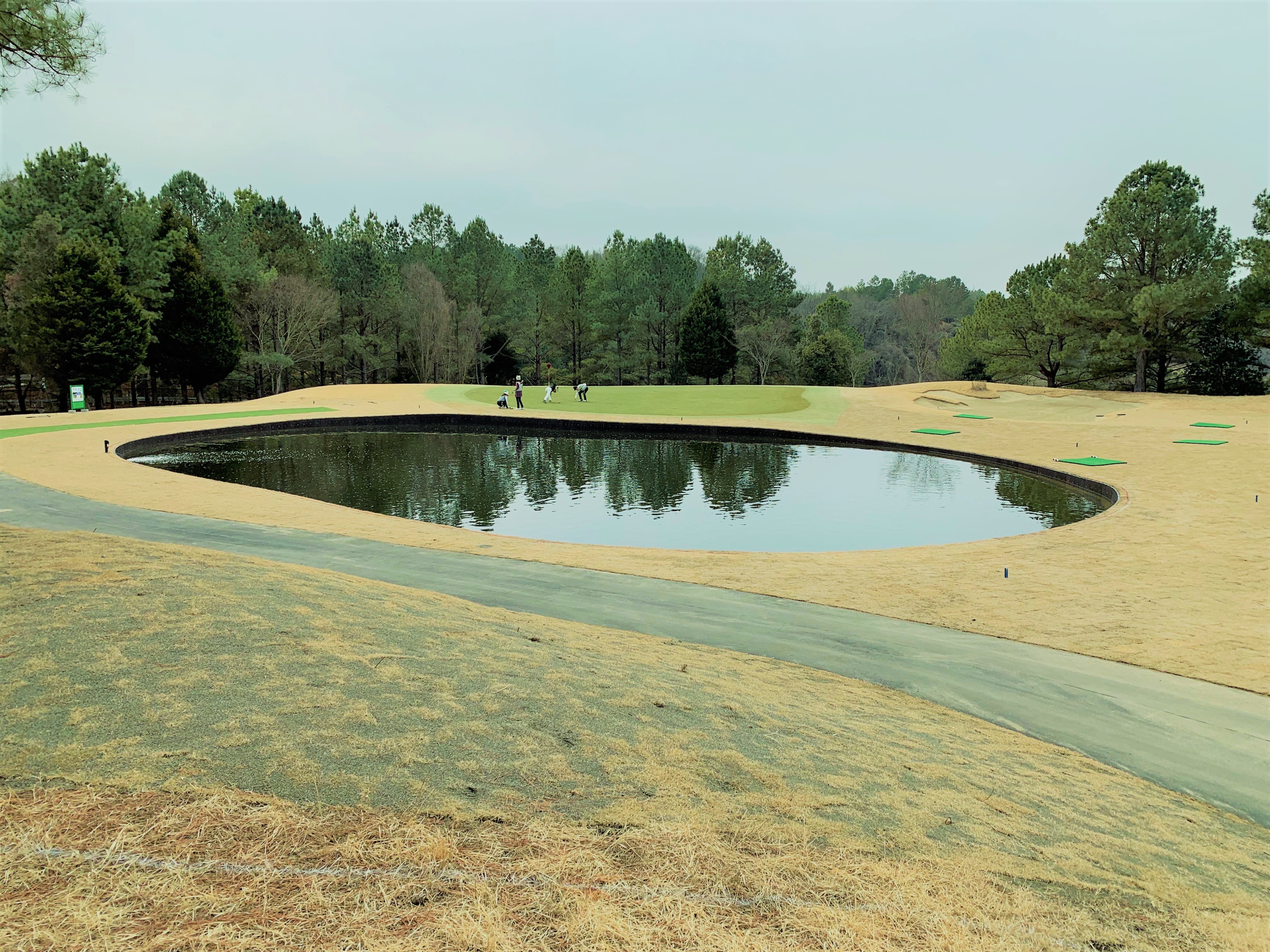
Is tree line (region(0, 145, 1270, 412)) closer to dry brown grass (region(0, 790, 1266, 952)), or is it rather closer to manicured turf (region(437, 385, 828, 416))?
manicured turf (region(437, 385, 828, 416))

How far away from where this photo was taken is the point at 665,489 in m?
17.6

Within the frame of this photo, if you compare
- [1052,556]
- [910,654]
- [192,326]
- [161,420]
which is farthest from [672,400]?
[910,654]

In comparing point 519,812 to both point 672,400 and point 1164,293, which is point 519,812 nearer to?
point 672,400

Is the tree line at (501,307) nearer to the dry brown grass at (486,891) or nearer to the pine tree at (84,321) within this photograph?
the pine tree at (84,321)

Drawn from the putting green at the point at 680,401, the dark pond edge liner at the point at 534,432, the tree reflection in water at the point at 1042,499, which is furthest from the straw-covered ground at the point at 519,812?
the putting green at the point at 680,401

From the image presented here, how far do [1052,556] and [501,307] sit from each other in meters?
53.0

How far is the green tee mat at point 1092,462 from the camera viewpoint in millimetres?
19078

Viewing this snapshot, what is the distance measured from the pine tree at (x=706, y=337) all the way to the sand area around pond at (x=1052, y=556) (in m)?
31.5

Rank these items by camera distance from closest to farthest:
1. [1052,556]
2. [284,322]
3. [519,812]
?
[519,812]
[1052,556]
[284,322]

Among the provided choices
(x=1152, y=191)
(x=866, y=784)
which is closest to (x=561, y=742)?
(x=866, y=784)

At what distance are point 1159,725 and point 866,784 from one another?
9.91 feet

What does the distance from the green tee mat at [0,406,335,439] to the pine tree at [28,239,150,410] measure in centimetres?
714

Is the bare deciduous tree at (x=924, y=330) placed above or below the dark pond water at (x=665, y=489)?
above

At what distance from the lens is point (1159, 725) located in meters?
5.28
